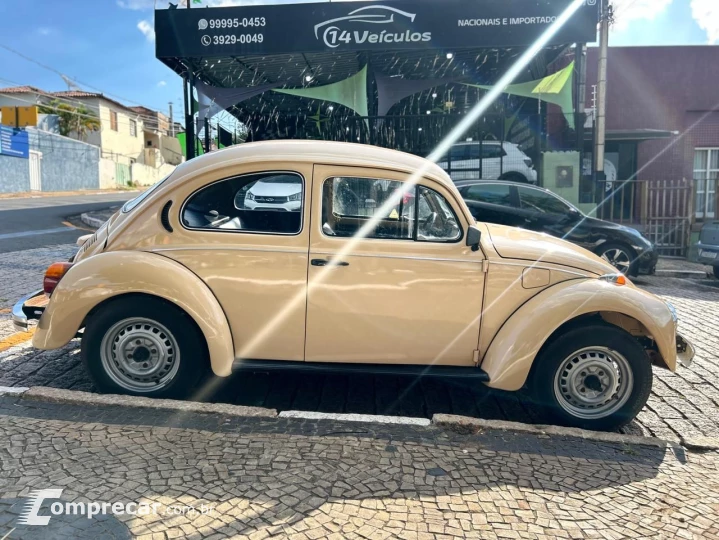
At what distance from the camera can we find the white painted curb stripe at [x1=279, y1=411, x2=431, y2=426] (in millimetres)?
3541

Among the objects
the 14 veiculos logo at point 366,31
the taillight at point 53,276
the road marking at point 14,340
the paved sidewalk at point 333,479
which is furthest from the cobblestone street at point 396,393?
the 14 veiculos logo at point 366,31

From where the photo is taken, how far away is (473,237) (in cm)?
363

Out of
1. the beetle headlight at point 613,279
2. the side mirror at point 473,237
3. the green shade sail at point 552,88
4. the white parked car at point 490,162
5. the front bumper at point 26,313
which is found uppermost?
the green shade sail at point 552,88

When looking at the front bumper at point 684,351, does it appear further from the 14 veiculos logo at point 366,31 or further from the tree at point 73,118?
the tree at point 73,118

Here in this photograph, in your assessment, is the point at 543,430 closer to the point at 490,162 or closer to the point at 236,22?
the point at 490,162

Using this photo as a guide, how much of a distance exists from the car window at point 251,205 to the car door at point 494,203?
5610mm

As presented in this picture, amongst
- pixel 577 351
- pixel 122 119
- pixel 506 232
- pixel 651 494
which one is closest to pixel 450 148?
pixel 506 232

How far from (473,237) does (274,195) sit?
1.58m

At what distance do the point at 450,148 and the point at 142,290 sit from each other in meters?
11.3

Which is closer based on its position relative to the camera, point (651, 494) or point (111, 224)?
point (651, 494)

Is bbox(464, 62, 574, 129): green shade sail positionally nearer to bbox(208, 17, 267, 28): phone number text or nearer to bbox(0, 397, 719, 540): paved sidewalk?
bbox(208, 17, 267, 28): phone number text

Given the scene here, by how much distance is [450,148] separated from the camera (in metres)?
13.8

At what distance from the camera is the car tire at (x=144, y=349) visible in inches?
145

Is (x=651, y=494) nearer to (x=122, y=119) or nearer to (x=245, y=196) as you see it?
(x=245, y=196)
